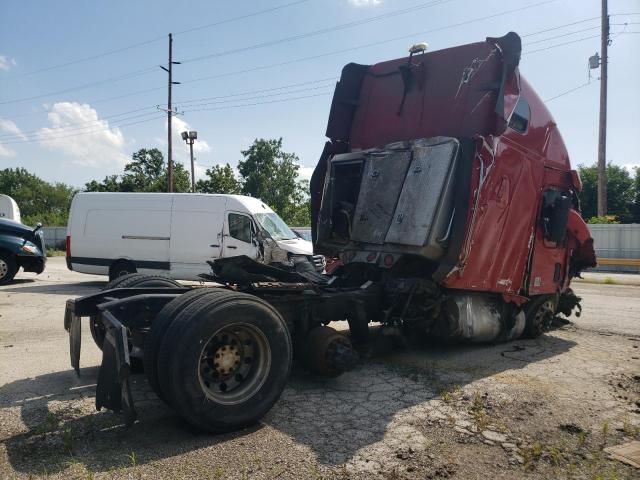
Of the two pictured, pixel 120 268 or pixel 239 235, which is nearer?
pixel 239 235

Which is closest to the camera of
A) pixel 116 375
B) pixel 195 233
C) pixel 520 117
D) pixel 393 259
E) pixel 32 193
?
pixel 116 375

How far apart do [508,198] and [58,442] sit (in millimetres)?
4870

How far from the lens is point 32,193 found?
81.0m

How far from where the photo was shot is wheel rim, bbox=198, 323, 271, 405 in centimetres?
350

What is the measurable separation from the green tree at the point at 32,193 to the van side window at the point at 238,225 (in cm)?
7526

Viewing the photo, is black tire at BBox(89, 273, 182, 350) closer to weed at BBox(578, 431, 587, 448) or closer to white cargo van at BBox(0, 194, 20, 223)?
weed at BBox(578, 431, 587, 448)

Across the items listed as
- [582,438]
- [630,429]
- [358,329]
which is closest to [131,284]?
[358,329]

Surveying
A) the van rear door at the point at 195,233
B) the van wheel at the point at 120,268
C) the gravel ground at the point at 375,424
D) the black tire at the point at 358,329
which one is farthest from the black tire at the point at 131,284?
the van wheel at the point at 120,268

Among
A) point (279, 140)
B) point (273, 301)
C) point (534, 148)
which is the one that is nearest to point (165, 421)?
point (273, 301)

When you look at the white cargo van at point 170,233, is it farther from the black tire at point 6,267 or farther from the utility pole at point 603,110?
the utility pole at point 603,110

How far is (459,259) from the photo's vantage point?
5.20 meters

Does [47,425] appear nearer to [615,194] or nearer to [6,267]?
[6,267]

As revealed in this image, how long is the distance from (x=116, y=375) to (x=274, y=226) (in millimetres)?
9021

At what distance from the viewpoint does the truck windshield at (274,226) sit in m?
11.8
